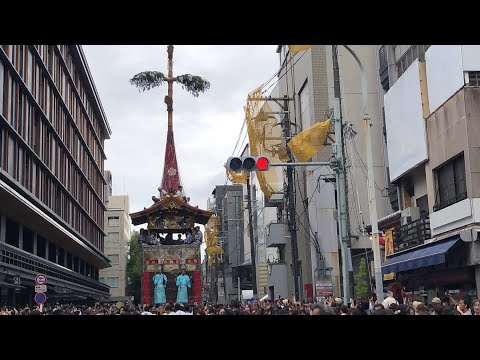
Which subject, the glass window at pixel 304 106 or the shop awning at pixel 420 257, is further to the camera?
the glass window at pixel 304 106

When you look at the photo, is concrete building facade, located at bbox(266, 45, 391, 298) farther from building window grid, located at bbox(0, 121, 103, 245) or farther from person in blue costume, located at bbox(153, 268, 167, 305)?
building window grid, located at bbox(0, 121, 103, 245)

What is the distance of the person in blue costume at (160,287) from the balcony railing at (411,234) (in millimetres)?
10835

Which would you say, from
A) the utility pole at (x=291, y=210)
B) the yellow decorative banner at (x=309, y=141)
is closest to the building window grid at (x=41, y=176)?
the yellow decorative banner at (x=309, y=141)

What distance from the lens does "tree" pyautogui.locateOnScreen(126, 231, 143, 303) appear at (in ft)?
→ 255

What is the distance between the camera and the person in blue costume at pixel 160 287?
30.6m

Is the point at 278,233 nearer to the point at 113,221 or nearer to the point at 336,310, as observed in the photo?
the point at 336,310

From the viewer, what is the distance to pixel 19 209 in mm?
27203

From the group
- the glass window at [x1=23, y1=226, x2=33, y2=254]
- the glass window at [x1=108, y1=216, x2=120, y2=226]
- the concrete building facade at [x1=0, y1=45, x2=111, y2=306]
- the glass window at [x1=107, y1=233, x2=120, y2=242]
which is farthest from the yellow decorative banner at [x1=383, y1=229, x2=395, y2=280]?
the glass window at [x1=108, y1=216, x2=120, y2=226]

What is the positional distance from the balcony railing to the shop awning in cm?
37

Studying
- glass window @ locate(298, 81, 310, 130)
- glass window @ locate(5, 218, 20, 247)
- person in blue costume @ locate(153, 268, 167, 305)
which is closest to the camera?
glass window @ locate(5, 218, 20, 247)

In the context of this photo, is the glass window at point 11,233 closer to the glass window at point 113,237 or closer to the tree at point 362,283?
the tree at point 362,283

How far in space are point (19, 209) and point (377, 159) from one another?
19.3 meters
